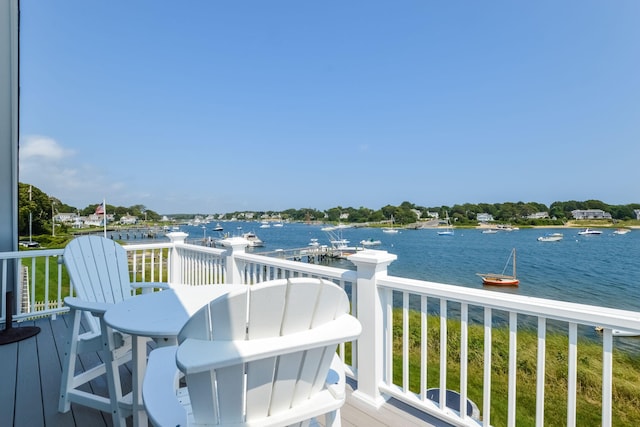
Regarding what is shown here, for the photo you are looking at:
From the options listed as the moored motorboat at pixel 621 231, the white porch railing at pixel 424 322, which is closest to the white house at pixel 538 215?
the moored motorboat at pixel 621 231

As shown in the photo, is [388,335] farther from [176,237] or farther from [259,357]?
[176,237]

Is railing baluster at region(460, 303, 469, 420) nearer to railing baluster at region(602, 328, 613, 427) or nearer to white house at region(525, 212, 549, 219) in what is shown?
railing baluster at region(602, 328, 613, 427)

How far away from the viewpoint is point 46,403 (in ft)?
7.14

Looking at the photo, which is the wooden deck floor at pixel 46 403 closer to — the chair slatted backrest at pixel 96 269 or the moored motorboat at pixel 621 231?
the chair slatted backrest at pixel 96 269

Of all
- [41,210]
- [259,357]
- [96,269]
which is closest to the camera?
[259,357]

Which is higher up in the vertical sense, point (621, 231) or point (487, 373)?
point (487, 373)

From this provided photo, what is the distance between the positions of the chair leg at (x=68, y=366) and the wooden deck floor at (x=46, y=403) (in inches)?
2.7

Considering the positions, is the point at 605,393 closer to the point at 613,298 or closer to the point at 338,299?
the point at 338,299

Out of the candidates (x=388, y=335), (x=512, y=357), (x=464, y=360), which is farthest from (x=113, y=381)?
(x=512, y=357)

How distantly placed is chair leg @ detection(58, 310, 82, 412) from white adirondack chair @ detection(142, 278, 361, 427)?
1368mm

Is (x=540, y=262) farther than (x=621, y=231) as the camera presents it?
Yes

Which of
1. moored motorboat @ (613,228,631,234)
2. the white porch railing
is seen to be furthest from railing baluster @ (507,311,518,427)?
moored motorboat @ (613,228,631,234)

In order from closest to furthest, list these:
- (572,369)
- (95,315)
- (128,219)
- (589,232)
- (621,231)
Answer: (572,369) < (95,315) < (128,219) < (621,231) < (589,232)

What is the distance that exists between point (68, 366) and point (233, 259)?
172 centimetres
